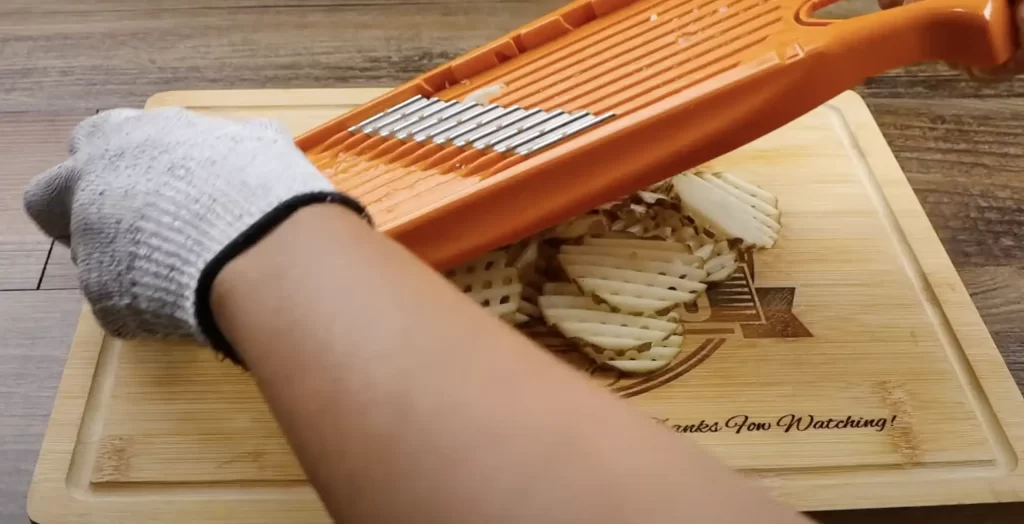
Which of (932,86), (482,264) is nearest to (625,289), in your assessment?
(482,264)

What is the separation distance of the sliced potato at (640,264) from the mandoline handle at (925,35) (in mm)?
194

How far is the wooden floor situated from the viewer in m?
0.67

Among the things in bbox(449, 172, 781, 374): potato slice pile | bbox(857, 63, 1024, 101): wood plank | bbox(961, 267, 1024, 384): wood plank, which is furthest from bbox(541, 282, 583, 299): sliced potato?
bbox(857, 63, 1024, 101): wood plank

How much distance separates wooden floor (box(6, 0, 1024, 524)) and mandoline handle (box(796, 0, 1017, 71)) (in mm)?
253

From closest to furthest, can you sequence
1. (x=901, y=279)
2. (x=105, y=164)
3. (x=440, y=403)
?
(x=440, y=403), (x=105, y=164), (x=901, y=279)

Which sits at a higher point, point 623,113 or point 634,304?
point 623,113

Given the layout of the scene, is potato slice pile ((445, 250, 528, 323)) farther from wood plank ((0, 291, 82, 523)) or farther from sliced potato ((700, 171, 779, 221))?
wood plank ((0, 291, 82, 523))

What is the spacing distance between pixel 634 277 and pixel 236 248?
1.14ft

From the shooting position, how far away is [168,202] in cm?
49

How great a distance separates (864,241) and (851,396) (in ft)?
0.59

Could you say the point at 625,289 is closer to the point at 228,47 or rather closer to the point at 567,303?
the point at 567,303

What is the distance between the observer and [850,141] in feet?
2.70

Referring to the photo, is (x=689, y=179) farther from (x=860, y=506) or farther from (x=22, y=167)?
(x=22, y=167)

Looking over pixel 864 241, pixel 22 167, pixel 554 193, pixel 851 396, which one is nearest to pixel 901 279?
pixel 864 241
